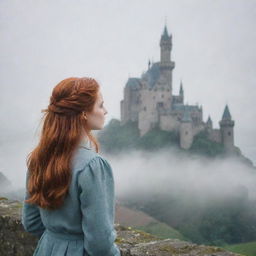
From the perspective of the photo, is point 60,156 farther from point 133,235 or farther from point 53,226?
point 133,235

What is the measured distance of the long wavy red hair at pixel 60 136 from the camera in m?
1.65

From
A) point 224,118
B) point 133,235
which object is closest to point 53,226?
point 133,235

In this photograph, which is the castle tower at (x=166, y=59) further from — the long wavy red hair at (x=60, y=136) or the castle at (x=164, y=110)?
the long wavy red hair at (x=60, y=136)

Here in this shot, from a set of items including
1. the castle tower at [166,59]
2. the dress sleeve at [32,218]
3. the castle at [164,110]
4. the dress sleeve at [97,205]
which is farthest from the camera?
the castle tower at [166,59]

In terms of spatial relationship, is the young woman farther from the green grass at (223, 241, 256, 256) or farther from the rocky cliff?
the green grass at (223, 241, 256, 256)

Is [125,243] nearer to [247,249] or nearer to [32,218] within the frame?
[32,218]

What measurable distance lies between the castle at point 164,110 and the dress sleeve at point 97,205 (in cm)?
3966

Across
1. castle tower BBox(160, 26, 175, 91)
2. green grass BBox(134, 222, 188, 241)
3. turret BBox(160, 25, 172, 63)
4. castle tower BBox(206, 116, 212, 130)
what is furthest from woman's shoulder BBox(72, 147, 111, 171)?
turret BBox(160, 25, 172, 63)

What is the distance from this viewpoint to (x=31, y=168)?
1879 millimetres

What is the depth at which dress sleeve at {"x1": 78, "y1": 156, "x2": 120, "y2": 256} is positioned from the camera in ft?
5.19

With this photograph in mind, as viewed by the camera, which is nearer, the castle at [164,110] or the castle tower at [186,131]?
the castle tower at [186,131]

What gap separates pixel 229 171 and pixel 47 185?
152ft

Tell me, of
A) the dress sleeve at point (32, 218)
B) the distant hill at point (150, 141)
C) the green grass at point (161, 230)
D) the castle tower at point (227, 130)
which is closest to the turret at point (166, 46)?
the distant hill at point (150, 141)

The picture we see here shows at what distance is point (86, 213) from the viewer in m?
1.60
